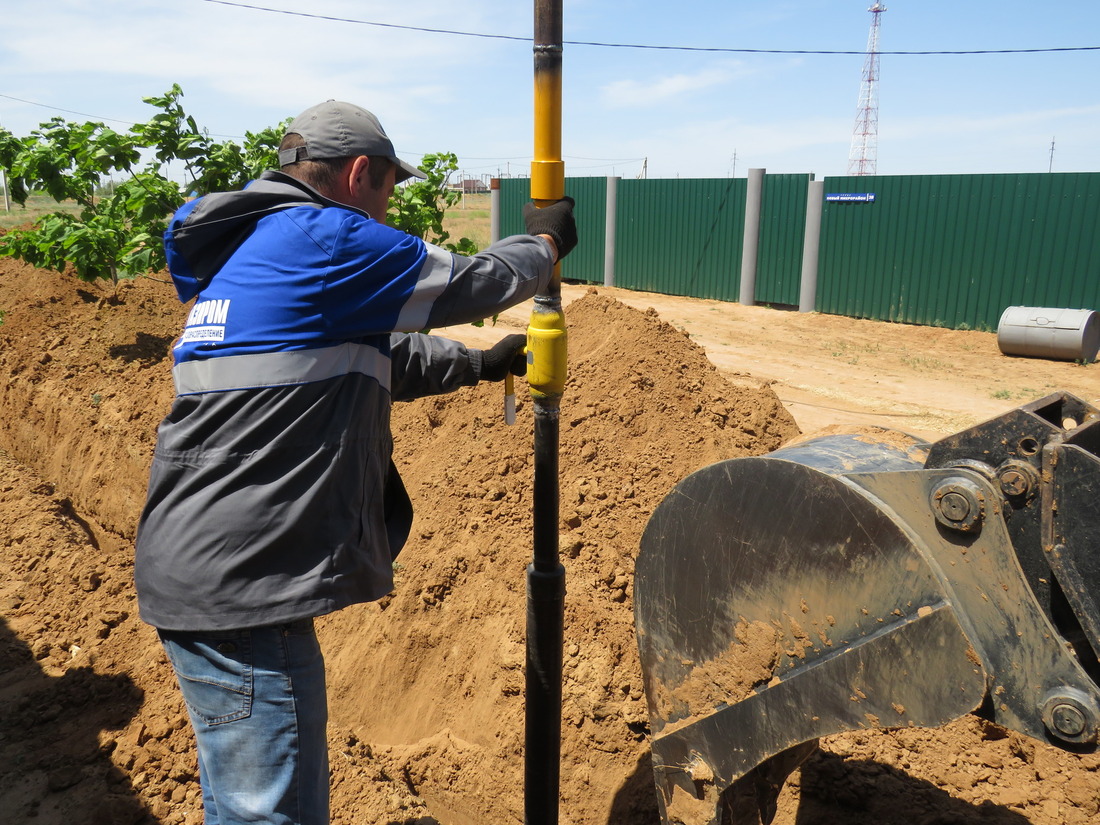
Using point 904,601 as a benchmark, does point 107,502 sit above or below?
below

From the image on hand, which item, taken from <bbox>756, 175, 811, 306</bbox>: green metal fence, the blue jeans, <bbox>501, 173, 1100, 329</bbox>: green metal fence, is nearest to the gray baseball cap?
the blue jeans

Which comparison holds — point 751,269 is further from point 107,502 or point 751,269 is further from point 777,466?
point 777,466

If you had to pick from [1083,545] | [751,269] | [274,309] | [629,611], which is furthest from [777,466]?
[751,269]

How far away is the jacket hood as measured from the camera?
6.98 ft

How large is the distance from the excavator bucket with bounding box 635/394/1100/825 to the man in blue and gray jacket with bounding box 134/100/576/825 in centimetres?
79

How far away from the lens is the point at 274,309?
205cm

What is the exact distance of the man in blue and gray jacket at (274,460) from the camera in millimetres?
2041

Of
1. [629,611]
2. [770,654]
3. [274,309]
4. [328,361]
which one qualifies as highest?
[274,309]

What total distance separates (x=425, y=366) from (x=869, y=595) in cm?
148

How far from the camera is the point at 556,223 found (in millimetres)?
2441

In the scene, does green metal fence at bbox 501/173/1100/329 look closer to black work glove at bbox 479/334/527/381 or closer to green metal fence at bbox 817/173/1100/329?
green metal fence at bbox 817/173/1100/329

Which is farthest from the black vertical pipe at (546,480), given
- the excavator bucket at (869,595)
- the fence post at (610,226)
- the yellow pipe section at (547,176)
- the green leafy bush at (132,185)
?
the fence post at (610,226)

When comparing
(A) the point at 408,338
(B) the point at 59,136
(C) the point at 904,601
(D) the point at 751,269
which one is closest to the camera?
(C) the point at 904,601

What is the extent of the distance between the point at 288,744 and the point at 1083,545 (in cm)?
177
